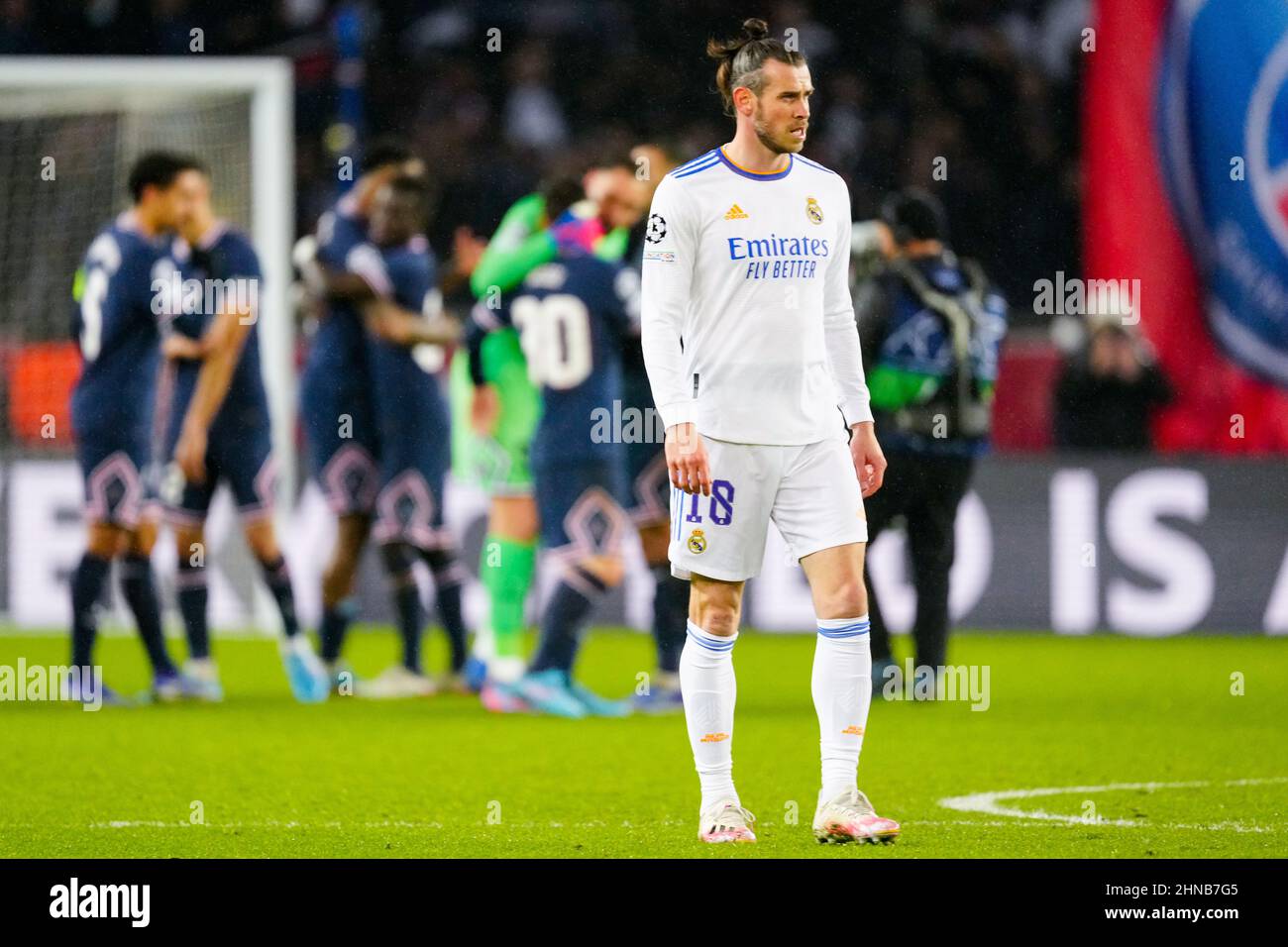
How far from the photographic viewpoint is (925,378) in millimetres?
9656

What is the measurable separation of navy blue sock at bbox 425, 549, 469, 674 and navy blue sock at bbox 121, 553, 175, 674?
1209 millimetres

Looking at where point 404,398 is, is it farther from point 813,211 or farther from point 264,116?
point 813,211

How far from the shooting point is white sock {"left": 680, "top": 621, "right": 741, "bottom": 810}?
6023 mm

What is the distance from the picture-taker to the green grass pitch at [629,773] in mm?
6160

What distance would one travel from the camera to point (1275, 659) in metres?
11.8

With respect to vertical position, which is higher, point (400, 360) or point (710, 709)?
point (400, 360)

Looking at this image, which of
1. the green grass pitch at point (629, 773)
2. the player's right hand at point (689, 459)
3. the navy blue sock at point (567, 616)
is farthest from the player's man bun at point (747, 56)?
the navy blue sock at point (567, 616)

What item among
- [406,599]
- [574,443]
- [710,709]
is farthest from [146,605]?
[710,709]

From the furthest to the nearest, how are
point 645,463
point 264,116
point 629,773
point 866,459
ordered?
1. point 264,116
2. point 645,463
3. point 629,773
4. point 866,459

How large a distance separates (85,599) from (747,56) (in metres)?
5.12

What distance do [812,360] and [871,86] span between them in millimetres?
11451

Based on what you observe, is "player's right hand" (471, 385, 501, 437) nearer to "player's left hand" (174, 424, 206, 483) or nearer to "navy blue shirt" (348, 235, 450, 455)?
"navy blue shirt" (348, 235, 450, 455)

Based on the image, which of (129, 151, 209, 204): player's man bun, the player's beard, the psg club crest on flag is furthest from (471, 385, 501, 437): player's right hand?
the psg club crest on flag
